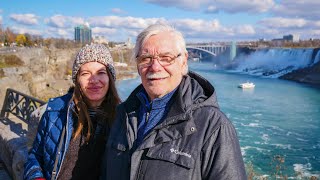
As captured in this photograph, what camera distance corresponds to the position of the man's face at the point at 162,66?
1.26 m

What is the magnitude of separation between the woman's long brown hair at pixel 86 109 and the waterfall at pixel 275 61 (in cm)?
5238

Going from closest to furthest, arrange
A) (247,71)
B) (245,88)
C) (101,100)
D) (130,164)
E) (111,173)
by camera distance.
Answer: (130,164) → (111,173) → (101,100) → (245,88) → (247,71)

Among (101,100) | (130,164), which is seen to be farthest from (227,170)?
(101,100)

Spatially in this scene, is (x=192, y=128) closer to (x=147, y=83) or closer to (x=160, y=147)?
(x=160, y=147)

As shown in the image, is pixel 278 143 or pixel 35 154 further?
pixel 278 143

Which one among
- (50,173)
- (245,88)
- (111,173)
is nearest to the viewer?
(111,173)

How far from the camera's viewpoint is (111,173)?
1349mm

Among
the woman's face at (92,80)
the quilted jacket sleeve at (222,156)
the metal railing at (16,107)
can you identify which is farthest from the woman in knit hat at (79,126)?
the metal railing at (16,107)

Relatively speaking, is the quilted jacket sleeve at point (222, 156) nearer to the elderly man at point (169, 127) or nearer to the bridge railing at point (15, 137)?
the elderly man at point (169, 127)

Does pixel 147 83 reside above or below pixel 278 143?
above

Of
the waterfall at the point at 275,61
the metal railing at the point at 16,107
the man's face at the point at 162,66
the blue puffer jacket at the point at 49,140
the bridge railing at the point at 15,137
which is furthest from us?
the waterfall at the point at 275,61

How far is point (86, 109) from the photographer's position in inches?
65.9

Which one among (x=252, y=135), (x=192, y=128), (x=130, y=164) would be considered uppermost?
(x=192, y=128)

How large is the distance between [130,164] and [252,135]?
1463cm
